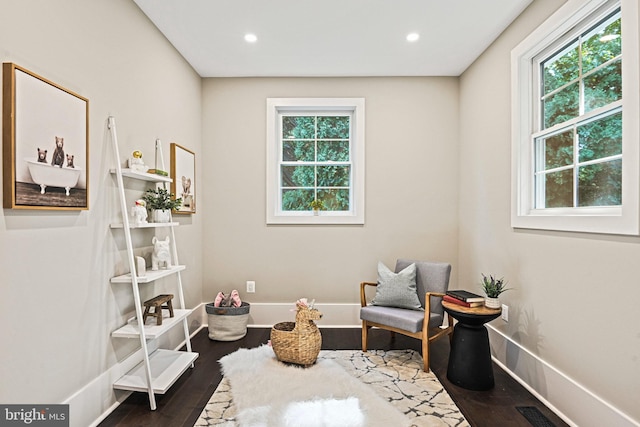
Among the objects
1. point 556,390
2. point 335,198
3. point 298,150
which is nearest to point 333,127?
point 298,150

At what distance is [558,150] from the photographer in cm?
231

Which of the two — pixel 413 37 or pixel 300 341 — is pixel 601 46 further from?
pixel 300 341

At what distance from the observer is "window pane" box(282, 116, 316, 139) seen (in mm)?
3900

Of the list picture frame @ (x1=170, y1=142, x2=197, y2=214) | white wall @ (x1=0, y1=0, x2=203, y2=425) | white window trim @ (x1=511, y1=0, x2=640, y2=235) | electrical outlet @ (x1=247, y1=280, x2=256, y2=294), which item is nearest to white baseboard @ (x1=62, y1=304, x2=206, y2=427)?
white wall @ (x1=0, y1=0, x2=203, y2=425)

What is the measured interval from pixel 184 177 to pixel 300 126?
4.76 feet

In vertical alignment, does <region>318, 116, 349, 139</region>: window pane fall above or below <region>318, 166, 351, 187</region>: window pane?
above

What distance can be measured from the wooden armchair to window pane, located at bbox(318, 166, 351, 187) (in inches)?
45.5

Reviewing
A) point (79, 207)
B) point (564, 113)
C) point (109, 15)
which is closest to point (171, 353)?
point (79, 207)

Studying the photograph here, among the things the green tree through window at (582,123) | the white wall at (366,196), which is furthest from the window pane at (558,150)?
the white wall at (366,196)

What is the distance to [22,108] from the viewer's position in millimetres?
1502

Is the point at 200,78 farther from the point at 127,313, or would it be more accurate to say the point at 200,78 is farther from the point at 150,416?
the point at 150,416

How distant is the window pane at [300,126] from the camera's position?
390cm

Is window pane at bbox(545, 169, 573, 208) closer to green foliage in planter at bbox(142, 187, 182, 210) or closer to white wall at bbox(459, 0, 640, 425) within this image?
white wall at bbox(459, 0, 640, 425)

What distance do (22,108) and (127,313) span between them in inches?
→ 56.3
